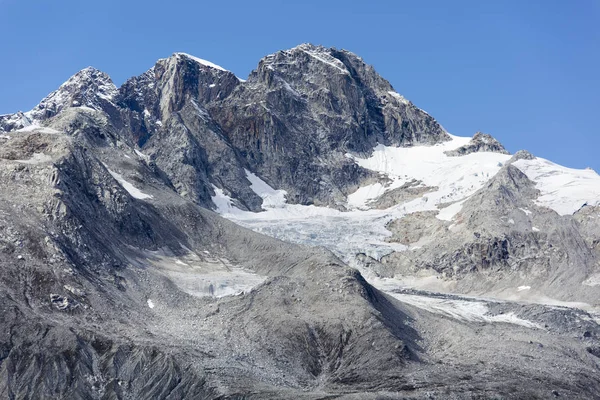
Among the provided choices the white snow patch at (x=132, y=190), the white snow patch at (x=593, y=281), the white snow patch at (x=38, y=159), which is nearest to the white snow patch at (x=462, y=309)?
the white snow patch at (x=593, y=281)

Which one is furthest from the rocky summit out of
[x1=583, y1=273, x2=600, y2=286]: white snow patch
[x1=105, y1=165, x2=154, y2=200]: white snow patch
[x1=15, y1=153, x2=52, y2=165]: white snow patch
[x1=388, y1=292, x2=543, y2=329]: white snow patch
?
[x1=583, y1=273, x2=600, y2=286]: white snow patch

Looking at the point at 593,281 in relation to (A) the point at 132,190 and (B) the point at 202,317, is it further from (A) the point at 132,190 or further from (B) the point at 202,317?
(B) the point at 202,317

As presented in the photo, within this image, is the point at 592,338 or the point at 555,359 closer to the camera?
the point at 555,359

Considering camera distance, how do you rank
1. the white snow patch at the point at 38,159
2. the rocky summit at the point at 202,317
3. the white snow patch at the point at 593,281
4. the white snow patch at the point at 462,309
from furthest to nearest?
the white snow patch at the point at 593,281
the white snow patch at the point at 462,309
the white snow patch at the point at 38,159
the rocky summit at the point at 202,317

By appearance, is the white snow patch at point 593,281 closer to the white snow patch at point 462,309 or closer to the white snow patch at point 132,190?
the white snow patch at point 462,309

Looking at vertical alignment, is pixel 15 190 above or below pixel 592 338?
above

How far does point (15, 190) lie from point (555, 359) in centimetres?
7289

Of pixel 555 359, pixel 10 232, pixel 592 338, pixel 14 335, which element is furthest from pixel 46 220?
pixel 592 338

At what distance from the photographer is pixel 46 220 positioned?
11712 centimetres

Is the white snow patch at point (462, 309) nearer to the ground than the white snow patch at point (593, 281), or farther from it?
nearer to the ground

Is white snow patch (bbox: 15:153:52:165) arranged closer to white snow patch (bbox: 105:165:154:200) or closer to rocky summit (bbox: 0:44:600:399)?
rocky summit (bbox: 0:44:600:399)

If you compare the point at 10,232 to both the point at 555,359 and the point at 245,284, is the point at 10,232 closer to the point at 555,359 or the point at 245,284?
the point at 245,284

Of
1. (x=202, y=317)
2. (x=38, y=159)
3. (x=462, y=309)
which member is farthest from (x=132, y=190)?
(x=462, y=309)

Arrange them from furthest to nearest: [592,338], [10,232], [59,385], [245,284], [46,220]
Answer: [592,338]
[245,284]
[46,220]
[10,232]
[59,385]
